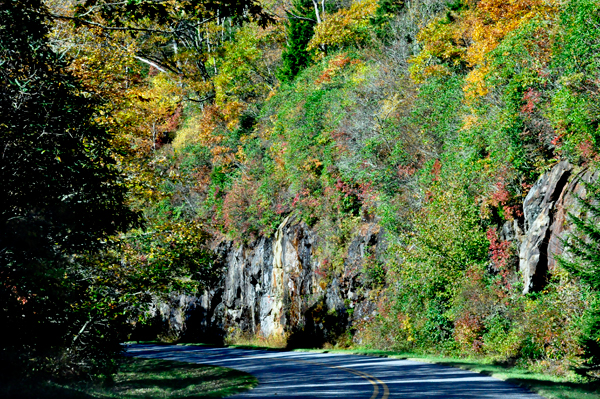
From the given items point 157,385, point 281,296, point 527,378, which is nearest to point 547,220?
point 527,378

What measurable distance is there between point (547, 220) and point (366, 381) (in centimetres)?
865

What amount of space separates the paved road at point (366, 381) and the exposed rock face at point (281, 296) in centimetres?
697

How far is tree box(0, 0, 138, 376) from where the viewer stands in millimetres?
10492

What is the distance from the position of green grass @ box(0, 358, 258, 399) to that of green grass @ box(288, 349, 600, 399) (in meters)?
6.81

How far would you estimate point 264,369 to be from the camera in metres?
20.0

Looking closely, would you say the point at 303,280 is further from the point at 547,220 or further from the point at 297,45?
the point at 297,45

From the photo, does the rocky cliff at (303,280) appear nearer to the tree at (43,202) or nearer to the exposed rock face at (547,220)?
the exposed rock face at (547,220)

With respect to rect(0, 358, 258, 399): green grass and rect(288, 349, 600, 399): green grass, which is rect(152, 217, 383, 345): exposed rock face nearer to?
rect(288, 349, 600, 399): green grass

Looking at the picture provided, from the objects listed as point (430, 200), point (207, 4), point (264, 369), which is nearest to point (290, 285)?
point (430, 200)

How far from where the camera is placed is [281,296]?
110 ft

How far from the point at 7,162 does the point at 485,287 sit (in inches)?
643

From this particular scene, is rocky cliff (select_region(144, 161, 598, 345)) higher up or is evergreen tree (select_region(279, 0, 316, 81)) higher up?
evergreen tree (select_region(279, 0, 316, 81))

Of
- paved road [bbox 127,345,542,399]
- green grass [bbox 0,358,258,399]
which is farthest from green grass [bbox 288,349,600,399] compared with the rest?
green grass [bbox 0,358,258,399]

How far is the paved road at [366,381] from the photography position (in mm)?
12312
